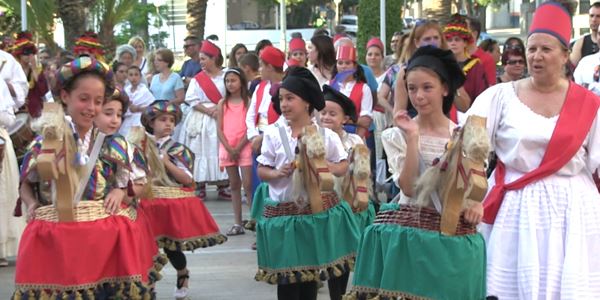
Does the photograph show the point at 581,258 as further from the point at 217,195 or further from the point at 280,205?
the point at 217,195

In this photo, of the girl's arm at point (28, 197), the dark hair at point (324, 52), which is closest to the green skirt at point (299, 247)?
the girl's arm at point (28, 197)

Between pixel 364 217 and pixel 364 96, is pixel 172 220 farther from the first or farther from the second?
pixel 364 96

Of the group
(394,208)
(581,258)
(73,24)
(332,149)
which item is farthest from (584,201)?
(73,24)

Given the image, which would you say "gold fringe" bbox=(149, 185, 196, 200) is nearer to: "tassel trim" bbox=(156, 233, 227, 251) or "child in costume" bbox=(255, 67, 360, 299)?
"tassel trim" bbox=(156, 233, 227, 251)

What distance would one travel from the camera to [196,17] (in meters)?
26.2

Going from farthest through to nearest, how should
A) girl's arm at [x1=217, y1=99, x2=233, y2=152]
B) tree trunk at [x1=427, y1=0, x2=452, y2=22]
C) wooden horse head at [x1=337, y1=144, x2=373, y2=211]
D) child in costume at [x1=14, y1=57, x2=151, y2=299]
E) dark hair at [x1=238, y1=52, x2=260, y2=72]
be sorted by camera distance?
1. tree trunk at [x1=427, y1=0, x2=452, y2=22]
2. dark hair at [x1=238, y1=52, x2=260, y2=72]
3. girl's arm at [x1=217, y1=99, x2=233, y2=152]
4. wooden horse head at [x1=337, y1=144, x2=373, y2=211]
5. child in costume at [x1=14, y1=57, x2=151, y2=299]

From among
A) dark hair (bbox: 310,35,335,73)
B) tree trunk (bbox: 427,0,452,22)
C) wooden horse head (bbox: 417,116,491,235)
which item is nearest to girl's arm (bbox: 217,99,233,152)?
dark hair (bbox: 310,35,335,73)

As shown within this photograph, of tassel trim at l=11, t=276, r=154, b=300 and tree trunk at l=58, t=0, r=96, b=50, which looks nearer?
tassel trim at l=11, t=276, r=154, b=300

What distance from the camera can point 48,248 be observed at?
5656 mm

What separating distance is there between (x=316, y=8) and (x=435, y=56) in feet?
144

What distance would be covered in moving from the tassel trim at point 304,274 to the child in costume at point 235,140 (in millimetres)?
4469

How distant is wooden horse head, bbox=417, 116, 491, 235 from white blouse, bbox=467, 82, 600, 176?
1.51 feet

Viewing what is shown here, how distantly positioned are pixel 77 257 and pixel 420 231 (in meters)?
1.76

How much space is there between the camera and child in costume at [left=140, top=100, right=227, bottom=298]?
316 inches
